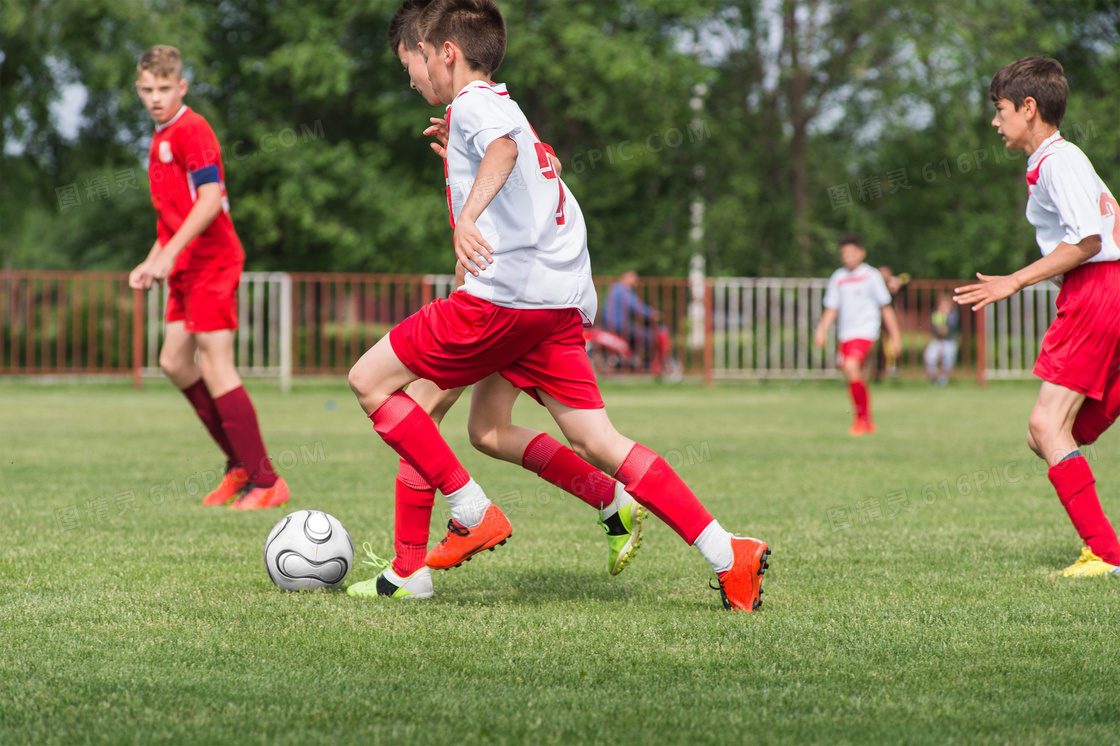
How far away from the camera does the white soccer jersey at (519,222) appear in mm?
3518

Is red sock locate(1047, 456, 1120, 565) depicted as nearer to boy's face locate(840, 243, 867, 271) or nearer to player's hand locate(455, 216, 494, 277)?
player's hand locate(455, 216, 494, 277)

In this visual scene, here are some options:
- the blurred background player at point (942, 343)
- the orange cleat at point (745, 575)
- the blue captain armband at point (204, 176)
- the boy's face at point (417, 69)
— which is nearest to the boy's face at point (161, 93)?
the blue captain armband at point (204, 176)

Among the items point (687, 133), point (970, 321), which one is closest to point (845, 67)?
point (687, 133)

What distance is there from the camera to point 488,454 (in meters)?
4.12

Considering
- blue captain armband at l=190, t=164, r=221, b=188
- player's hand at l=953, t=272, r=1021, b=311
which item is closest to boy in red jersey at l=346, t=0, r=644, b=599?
player's hand at l=953, t=272, r=1021, b=311

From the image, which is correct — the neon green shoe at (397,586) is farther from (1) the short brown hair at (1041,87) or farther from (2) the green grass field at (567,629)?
(1) the short brown hair at (1041,87)

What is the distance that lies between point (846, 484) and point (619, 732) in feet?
16.5

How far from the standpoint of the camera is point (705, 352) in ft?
68.7

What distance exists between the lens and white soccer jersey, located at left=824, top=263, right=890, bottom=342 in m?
12.1

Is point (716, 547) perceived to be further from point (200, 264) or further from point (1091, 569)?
point (200, 264)

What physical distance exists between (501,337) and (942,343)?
65.5 feet

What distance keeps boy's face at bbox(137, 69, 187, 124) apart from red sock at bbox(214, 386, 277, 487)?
152 centimetres

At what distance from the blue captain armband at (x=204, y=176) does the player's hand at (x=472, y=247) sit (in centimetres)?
309

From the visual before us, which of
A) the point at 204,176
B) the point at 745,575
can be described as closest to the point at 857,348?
the point at 204,176
